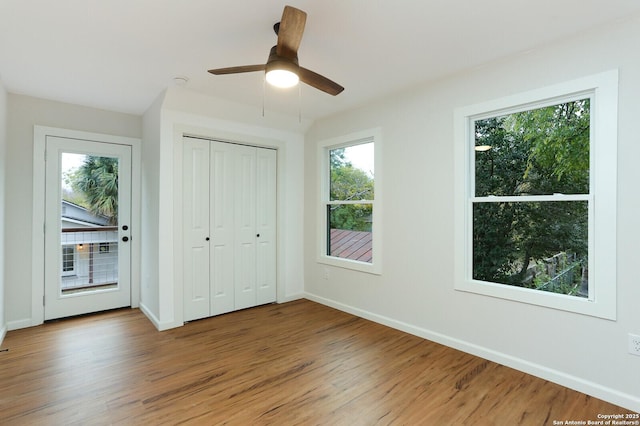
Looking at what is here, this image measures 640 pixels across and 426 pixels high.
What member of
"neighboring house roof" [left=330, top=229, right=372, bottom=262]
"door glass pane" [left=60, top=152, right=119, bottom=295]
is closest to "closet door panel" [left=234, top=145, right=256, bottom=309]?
"neighboring house roof" [left=330, top=229, right=372, bottom=262]

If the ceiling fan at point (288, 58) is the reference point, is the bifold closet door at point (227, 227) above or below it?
below

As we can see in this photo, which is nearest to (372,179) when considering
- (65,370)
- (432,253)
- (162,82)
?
(432,253)

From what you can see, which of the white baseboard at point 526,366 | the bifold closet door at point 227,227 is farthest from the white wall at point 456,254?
the bifold closet door at point 227,227

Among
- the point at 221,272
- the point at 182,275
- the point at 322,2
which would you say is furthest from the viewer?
the point at 221,272

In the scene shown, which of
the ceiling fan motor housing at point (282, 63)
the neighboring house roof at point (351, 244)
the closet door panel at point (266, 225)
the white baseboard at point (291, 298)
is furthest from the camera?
the white baseboard at point (291, 298)

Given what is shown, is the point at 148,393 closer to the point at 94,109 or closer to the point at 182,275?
the point at 182,275

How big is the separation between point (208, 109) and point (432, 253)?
2804 millimetres

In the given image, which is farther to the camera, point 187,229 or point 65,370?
point 187,229

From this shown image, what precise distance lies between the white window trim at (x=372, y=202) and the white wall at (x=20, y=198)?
120 inches

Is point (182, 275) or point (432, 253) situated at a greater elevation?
point (432, 253)

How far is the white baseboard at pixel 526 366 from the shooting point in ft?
6.86

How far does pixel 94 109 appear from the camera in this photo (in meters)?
3.79

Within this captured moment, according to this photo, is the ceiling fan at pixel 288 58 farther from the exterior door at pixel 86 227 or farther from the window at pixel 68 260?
the window at pixel 68 260

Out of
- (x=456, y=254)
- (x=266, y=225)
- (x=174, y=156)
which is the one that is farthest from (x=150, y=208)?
(x=456, y=254)
